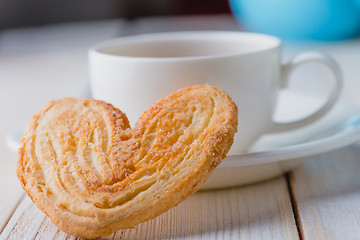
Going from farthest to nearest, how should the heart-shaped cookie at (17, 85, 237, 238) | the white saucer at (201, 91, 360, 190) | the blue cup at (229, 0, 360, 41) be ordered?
the blue cup at (229, 0, 360, 41), the white saucer at (201, 91, 360, 190), the heart-shaped cookie at (17, 85, 237, 238)

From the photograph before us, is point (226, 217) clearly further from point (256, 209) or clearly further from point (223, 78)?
point (223, 78)

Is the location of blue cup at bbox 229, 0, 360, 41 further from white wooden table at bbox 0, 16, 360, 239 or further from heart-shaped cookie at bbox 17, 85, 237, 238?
heart-shaped cookie at bbox 17, 85, 237, 238

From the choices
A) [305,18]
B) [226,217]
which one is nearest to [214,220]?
[226,217]

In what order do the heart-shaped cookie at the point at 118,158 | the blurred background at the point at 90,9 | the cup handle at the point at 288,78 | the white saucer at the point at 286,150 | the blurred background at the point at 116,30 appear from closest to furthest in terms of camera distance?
the heart-shaped cookie at the point at 118,158
the white saucer at the point at 286,150
the cup handle at the point at 288,78
the blurred background at the point at 116,30
the blurred background at the point at 90,9

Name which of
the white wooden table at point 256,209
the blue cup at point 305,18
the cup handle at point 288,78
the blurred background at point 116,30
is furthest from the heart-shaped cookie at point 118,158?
the blue cup at point 305,18

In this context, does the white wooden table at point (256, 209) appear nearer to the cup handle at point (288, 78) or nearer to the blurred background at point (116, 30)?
the cup handle at point (288, 78)

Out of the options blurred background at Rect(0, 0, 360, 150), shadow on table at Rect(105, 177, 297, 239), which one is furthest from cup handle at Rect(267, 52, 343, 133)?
blurred background at Rect(0, 0, 360, 150)
